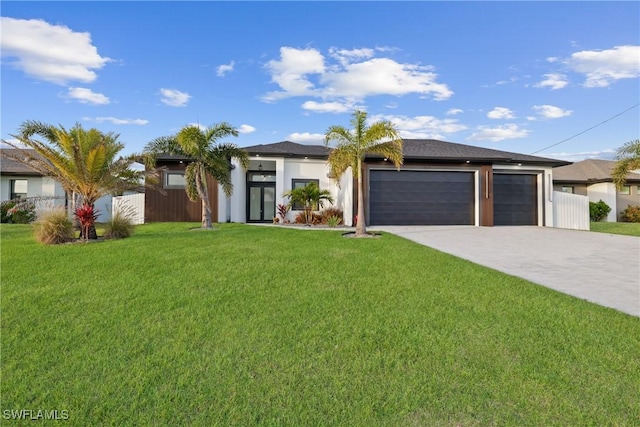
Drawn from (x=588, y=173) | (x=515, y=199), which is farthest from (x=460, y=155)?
(x=588, y=173)

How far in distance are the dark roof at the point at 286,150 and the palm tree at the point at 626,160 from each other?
14938 millimetres

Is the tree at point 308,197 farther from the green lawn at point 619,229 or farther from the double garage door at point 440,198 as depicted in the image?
the green lawn at point 619,229

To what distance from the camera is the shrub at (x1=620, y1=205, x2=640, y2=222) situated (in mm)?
23406

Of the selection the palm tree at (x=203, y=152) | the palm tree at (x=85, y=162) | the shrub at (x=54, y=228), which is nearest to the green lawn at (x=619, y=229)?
the palm tree at (x=203, y=152)

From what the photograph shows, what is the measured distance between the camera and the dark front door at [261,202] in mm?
19141

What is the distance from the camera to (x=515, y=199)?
1788 cm

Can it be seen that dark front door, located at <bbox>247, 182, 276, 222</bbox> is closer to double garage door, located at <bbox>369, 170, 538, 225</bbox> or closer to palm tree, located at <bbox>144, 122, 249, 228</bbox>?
palm tree, located at <bbox>144, 122, 249, 228</bbox>

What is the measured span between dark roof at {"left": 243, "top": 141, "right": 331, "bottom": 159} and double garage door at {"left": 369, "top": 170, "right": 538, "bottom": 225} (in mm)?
3425

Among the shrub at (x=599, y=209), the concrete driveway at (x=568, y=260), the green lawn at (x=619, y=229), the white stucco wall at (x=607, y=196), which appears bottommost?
the concrete driveway at (x=568, y=260)

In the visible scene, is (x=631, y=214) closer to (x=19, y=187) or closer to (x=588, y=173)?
(x=588, y=173)

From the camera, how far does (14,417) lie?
2.55m

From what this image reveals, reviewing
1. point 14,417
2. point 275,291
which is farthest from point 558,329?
point 14,417

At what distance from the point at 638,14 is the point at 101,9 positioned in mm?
19571

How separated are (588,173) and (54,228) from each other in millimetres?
34178
